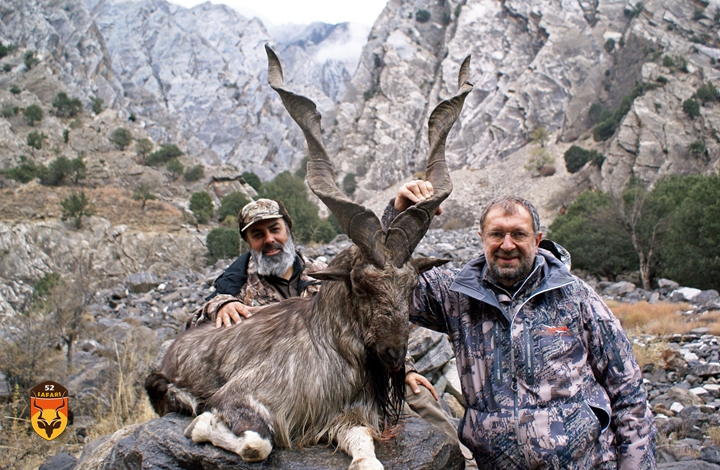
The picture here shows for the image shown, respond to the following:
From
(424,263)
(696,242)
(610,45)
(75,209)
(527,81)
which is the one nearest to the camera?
(424,263)

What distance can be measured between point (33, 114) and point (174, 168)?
13.8 meters

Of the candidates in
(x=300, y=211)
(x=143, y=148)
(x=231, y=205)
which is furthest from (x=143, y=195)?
(x=143, y=148)

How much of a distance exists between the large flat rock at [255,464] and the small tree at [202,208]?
91.9ft

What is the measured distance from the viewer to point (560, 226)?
26.3 m

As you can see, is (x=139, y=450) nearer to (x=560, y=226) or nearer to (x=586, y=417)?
(x=586, y=417)

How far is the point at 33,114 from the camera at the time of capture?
4109cm

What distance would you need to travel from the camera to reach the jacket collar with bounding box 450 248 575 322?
3.24 metres

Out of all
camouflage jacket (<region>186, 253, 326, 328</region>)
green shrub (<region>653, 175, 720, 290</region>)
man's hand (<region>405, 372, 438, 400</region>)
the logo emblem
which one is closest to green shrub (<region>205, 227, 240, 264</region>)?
green shrub (<region>653, 175, 720, 290</region>)

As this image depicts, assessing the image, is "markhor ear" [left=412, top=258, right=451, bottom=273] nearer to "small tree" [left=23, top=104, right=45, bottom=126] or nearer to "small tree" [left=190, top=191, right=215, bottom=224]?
"small tree" [left=190, top=191, right=215, bottom=224]

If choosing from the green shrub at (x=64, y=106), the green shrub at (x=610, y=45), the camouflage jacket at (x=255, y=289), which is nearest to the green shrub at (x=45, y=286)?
the camouflage jacket at (x=255, y=289)

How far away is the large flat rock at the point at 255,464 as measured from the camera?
284 cm

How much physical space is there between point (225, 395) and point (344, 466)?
81cm

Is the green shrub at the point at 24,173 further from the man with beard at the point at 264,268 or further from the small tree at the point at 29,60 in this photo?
the man with beard at the point at 264,268

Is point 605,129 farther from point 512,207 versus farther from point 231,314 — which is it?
point 231,314
